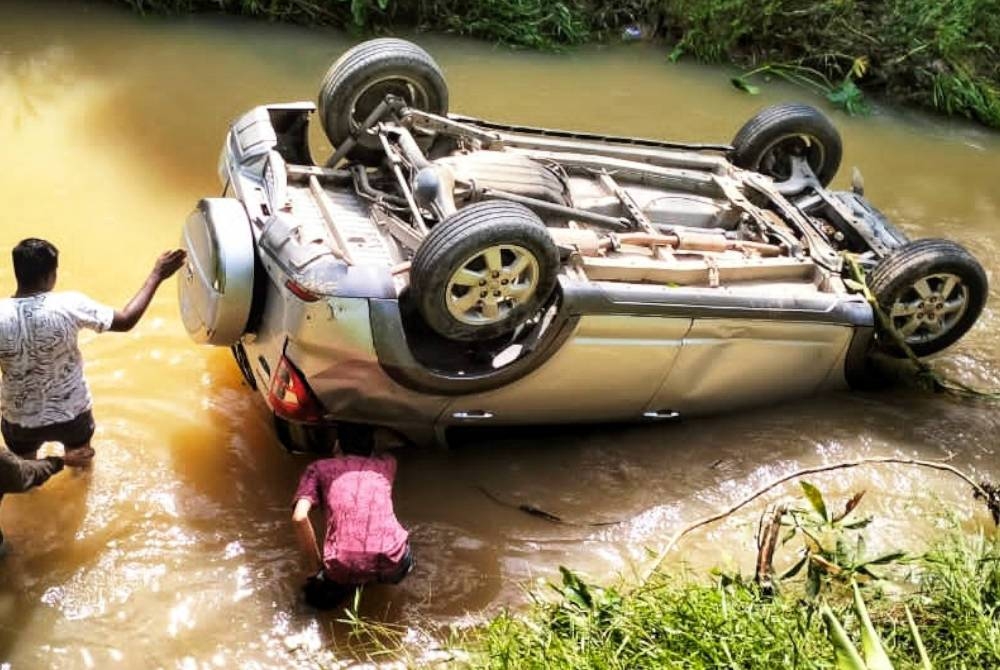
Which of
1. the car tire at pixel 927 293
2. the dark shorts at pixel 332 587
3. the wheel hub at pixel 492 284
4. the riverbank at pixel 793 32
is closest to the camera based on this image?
the dark shorts at pixel 332 587

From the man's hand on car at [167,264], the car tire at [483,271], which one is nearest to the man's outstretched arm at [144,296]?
the man's hand on car at [167,264]

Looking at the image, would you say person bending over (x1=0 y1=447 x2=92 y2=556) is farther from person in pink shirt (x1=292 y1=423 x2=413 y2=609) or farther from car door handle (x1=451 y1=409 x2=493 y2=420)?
car door handle (x1=451 y1=409 x2=493 y2=420)

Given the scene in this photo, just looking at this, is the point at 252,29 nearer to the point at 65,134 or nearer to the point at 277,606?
the point at 65,134

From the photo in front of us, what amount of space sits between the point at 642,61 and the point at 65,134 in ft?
18.5

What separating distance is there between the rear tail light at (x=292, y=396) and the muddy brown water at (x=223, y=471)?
0.57 metres

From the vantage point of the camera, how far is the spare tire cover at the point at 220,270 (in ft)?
13.9

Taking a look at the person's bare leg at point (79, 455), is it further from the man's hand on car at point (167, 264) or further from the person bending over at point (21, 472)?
the man's hand on car at point (167, 264)

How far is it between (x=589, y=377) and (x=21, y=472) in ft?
7.83

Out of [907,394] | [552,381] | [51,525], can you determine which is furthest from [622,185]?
[51,525]

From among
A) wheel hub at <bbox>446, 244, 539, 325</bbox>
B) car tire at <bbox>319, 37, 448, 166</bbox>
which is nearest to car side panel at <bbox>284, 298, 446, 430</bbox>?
wheel hub at <bbox>446, 244, 539, 325</bbox>

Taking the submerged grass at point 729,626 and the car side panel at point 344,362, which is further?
the car side panel at point 344,362

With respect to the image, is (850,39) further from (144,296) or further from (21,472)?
(21,472)

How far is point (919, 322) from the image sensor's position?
554 cm

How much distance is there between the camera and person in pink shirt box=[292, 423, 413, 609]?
A: 154 inches
